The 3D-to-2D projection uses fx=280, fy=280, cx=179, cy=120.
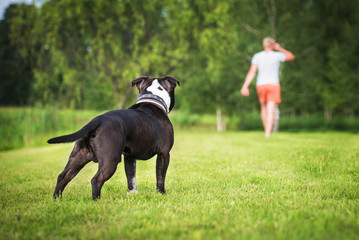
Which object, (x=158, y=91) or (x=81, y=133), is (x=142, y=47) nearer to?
(x=158, y=91)

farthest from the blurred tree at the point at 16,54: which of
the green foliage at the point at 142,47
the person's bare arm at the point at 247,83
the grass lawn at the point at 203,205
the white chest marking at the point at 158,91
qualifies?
the white chest marking at the point at 158,91

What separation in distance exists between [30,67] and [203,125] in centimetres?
1386

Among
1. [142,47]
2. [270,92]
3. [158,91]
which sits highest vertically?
[142,47]

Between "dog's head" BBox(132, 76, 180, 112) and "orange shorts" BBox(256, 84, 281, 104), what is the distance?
5.38m

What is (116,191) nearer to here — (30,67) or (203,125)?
(30,67)

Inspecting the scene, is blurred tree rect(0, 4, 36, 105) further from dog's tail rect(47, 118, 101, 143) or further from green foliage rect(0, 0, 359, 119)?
dog's tail rect(47, 118, 101, 143)

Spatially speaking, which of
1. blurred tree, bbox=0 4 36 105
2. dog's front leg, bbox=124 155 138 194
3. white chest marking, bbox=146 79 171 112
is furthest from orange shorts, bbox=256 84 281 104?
blurred tree, bbox=0 4 36 105

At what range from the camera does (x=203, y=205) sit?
9.03ft

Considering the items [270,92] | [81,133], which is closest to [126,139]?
[81,133]

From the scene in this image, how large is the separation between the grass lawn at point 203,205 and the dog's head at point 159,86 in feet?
3.94

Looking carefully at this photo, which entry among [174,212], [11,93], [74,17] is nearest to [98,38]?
[74,17]

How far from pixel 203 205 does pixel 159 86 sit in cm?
161

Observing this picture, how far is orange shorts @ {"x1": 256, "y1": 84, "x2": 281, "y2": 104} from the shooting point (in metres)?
8.27

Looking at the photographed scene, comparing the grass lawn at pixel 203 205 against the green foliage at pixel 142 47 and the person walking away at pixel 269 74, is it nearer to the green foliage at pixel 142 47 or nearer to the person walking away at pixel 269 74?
the person walking away at pixel 269 74
